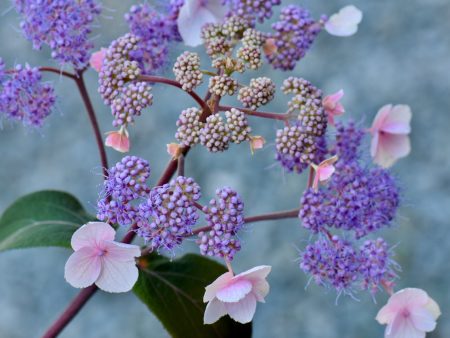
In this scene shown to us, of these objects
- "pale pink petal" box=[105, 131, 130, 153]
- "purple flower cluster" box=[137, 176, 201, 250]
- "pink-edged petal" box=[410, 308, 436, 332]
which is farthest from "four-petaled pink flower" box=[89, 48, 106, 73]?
"pink-edged petal" box=[410, 308, 436, 332]

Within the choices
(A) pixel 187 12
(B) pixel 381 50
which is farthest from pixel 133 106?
(B) pixel 381 50

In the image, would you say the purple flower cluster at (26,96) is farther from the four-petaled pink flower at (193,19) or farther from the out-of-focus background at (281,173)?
the out-of-focus background at (281,173)

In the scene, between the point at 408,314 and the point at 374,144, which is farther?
the point at 374,144

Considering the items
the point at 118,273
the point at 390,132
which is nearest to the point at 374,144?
the point at 390,132

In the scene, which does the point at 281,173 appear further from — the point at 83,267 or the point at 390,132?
the point at 83,267

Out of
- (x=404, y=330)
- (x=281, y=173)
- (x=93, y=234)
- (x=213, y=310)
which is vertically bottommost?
(x=281, y=173)
